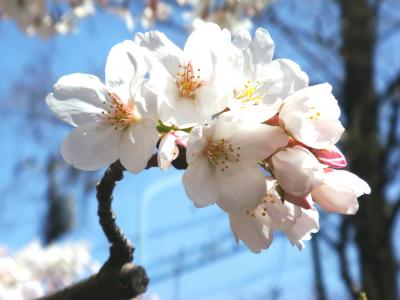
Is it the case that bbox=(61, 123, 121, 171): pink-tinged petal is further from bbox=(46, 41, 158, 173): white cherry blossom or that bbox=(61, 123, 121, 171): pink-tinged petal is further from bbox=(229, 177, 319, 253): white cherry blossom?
bbox=(229, 177, 319, 253): white cherry blossom

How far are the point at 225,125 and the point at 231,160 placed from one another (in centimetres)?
5

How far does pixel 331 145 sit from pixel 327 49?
132 inches

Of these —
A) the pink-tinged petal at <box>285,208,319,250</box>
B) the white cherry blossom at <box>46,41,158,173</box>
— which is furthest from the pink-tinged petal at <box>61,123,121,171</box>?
the pink-tinged petal at <box>285,208,319,250</box>

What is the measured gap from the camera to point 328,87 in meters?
0.63

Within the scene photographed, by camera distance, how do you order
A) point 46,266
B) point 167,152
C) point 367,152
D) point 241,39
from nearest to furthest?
point 167,152
point 241,39
point 46,266
point 367,152

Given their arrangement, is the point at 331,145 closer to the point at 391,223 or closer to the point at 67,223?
the point at 391,223

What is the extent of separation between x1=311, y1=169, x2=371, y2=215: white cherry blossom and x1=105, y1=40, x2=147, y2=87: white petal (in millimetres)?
215

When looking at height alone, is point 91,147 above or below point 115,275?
above

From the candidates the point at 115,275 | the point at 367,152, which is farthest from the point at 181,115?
the point at 367,152

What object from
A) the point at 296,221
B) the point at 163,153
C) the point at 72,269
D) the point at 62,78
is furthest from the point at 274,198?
the point at 72,269

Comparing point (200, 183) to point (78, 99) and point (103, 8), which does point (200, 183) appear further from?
point (103, 8)

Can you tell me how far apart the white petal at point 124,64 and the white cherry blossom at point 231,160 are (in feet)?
0.33

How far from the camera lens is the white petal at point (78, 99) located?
664mm

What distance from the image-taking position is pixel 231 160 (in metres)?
0.63
